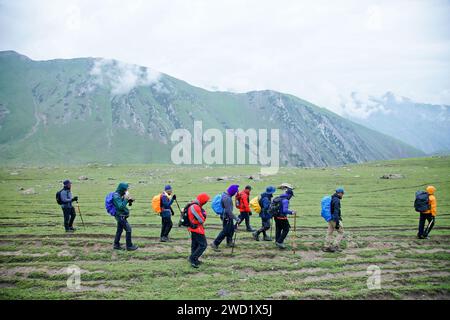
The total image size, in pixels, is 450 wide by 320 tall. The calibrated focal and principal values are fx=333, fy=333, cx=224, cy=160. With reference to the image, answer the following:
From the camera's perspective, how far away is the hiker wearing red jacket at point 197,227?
52.5 ft

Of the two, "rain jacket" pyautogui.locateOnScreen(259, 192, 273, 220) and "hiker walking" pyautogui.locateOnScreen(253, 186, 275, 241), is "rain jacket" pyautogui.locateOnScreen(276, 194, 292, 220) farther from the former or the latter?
"rain jacket" pyautogui.locateOnScreen(259, 192, 273, 220)

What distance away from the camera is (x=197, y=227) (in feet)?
53.0

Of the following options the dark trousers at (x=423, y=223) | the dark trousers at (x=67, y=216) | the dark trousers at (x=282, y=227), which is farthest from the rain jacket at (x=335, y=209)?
the dark trousers at (x=67, y=216)

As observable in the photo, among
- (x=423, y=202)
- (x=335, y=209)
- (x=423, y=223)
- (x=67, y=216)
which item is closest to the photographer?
(x=335, y=209)

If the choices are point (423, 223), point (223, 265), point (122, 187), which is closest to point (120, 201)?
point (122, 187)

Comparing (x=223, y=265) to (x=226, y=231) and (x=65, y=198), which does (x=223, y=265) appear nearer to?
(x=226, y=231)

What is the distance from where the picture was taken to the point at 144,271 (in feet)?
51.9

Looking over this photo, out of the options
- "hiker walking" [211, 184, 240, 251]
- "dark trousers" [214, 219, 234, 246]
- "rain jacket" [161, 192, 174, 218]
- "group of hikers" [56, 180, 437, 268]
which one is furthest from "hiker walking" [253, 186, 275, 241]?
"rain jacket" [161, 192, 174, 218]

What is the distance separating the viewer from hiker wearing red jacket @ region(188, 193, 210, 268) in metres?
16.0

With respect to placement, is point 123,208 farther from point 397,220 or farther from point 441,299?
point 397,220

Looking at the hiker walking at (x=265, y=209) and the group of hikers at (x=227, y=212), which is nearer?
the group of hikers at (x=227, y=212)

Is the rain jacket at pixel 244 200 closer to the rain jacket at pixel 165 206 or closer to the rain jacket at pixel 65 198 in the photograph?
the rain jacket at pixel 165 206
